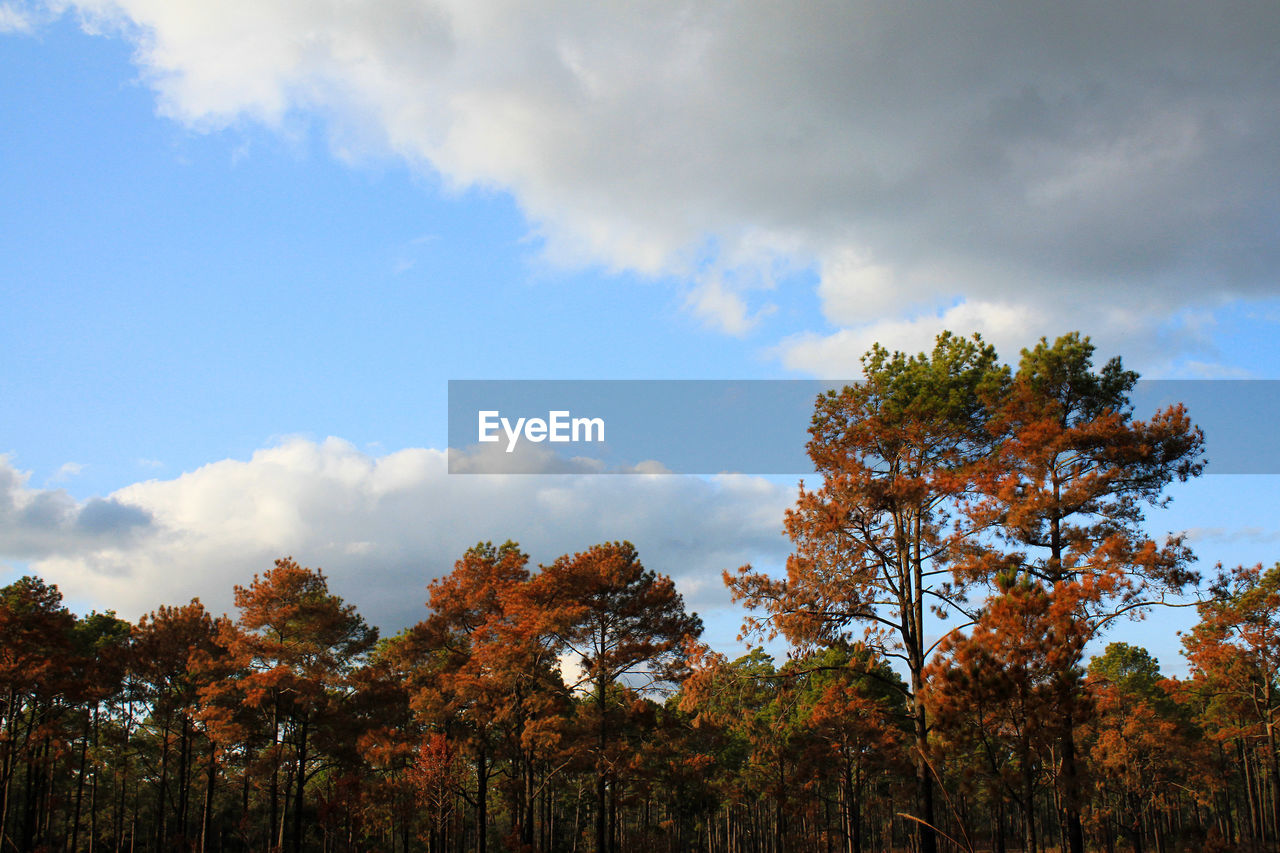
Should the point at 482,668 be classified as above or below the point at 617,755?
above

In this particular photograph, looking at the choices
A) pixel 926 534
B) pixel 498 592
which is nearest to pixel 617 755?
pixel 498 592

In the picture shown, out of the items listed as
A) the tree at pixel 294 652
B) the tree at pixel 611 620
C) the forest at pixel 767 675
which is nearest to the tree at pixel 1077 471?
the forest at pixel 767 675

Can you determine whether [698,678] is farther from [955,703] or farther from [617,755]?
[617,755]

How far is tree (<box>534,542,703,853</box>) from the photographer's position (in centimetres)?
3025

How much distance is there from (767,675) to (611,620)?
11640 millimetres

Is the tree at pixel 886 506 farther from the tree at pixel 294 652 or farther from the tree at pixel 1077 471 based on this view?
the tree at pixel 294 652

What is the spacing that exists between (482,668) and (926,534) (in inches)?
659

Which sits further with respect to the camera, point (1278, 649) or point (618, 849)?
point (618, 849)

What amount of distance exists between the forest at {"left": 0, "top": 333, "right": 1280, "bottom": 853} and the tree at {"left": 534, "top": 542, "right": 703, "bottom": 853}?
11 cm

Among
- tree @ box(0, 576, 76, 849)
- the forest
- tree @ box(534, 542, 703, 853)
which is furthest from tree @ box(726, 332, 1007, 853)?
tree @ box(0, 576, 76, 849)

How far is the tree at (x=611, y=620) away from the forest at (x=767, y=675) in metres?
0.11

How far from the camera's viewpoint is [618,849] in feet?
140

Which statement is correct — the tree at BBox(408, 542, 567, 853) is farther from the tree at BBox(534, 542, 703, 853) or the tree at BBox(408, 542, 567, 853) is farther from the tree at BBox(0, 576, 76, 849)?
the tree at BBox(0, 576, 76, 849)

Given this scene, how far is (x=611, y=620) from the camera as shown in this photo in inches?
1233
